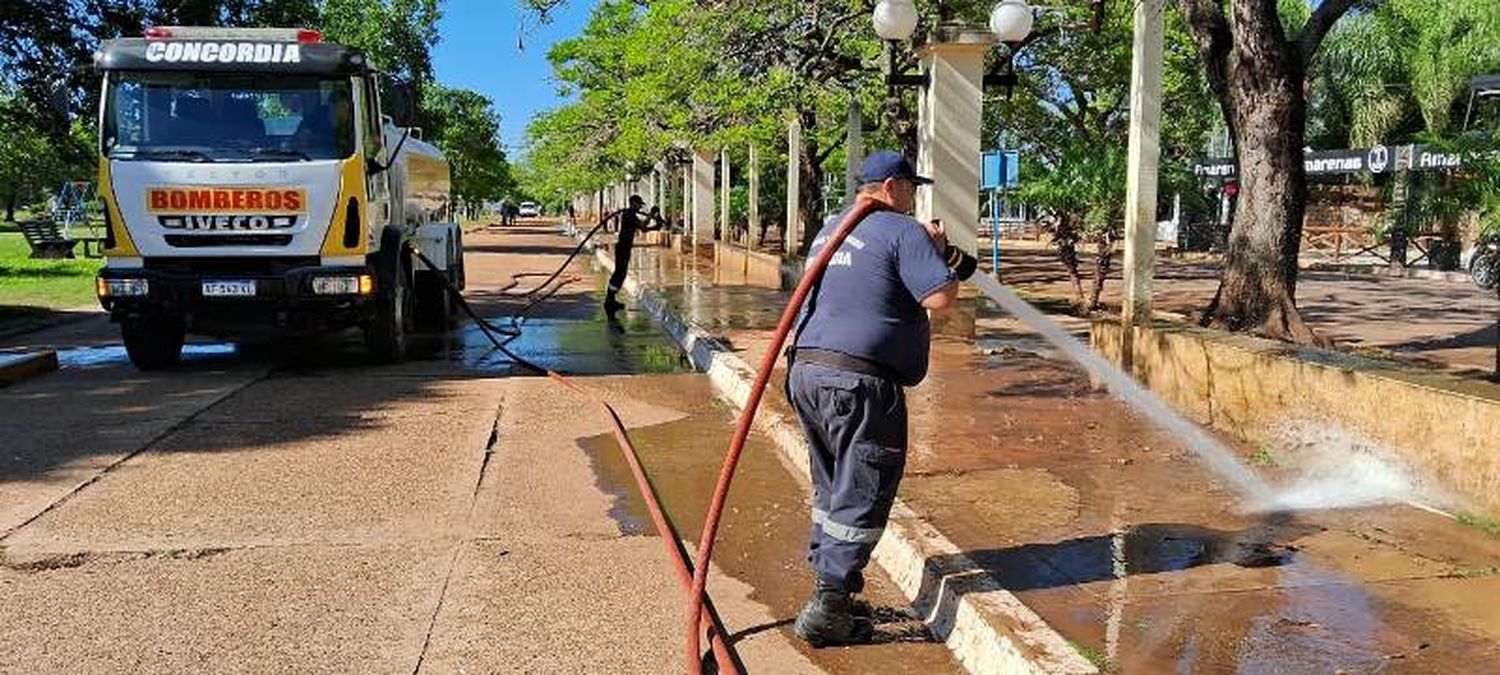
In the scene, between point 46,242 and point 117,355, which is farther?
point 46,242

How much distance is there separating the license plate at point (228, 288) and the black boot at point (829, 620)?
7323 mm

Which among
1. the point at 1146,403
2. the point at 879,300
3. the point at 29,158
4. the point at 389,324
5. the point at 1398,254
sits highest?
the point at 29,158

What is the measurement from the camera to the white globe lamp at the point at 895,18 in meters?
10.7

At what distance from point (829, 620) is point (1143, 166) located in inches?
231

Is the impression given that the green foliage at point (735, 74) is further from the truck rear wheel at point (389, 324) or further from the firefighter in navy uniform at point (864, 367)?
the firefighter in navy uniform at point (864, 367)

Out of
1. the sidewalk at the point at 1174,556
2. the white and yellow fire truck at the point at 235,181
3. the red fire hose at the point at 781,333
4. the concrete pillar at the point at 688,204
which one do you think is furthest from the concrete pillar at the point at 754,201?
the red fire hose at the point at 781,333

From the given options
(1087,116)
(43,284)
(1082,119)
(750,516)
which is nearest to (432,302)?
(750,516)

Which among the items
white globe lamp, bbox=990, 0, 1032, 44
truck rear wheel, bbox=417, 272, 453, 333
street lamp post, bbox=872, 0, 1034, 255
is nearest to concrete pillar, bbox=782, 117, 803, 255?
truck rear wheel, bbox=417, 272, 453, 333

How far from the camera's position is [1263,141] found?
30.3ft

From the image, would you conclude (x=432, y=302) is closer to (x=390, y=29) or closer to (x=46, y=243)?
(x=46, y=243)

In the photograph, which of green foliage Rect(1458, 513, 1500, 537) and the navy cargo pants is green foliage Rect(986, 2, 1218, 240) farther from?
the navy cargo pants

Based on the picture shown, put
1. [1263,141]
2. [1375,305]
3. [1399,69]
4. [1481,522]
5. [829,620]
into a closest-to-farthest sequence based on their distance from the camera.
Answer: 1. [829,620]
2. [1481,522]
3. [1263,141]
4. [1375,305]
5. [1399,69]

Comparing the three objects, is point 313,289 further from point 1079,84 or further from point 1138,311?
point 1079,84

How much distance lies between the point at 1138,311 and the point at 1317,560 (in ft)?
13.6
